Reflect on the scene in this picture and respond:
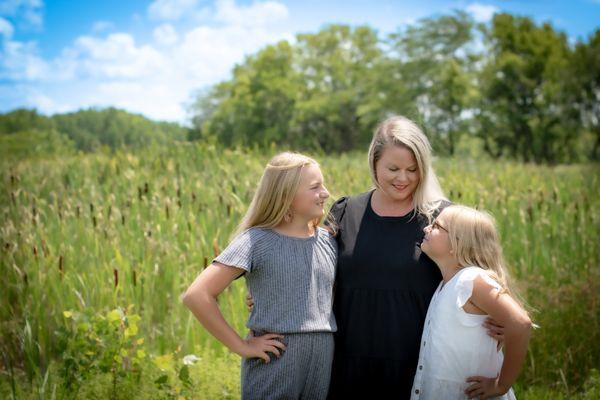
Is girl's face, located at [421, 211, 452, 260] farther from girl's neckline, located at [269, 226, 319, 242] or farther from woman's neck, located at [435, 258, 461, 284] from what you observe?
girl's neckline, located at [269, 226, 319, 242]

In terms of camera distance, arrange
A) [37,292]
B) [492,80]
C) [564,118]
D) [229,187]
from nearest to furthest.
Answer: [37,292] → [229,187] → [564,118] → [492,80]

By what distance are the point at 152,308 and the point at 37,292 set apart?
97cm

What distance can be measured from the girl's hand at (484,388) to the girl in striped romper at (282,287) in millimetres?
648

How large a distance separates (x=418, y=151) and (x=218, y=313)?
48.0 inches

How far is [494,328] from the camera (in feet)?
8.32

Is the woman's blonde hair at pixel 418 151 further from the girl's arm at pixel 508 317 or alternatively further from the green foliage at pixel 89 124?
the green foliage at pixel 89 124

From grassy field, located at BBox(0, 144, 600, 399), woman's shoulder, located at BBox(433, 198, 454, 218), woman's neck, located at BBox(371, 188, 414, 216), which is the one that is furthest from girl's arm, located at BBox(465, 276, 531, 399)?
grassy field, located at BBox(0, 144, 600, 399)

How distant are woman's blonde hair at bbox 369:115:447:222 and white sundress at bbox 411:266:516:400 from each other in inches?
17.2

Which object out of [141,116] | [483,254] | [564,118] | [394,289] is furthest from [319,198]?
[141,116]

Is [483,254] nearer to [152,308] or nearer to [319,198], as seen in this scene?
[319,198]

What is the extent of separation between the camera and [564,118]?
1251 inches

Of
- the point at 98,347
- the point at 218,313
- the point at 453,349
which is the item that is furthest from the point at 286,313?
the point at 98,347

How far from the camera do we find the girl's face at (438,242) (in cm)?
263

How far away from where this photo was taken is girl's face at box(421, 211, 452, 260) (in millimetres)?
2635
